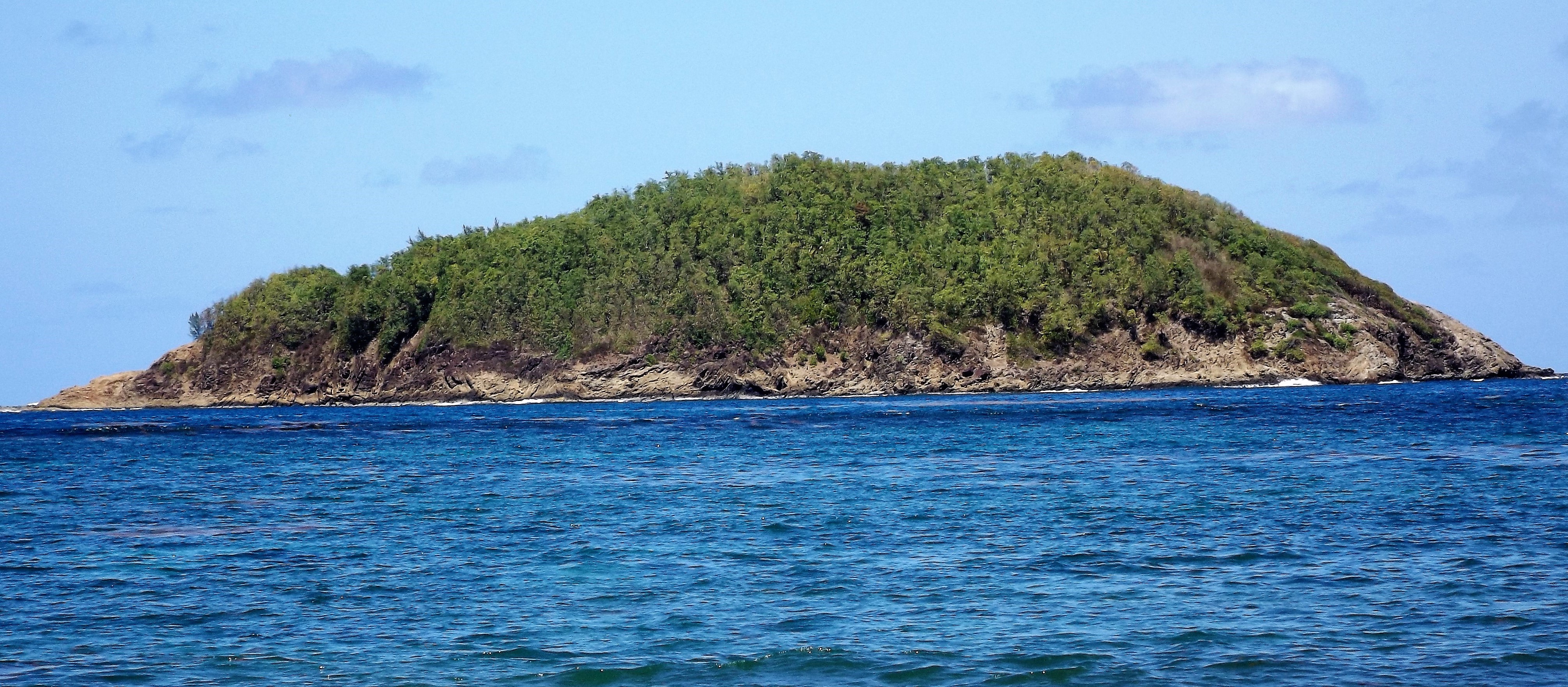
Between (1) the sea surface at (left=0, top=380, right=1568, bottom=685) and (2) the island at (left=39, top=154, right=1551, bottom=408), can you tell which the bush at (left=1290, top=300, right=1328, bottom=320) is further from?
(1) the sea surface at (left=0, top=380, right=1568, bottom=685)

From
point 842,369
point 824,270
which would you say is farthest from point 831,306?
point 842,369

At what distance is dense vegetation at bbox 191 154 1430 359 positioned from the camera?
485 feet

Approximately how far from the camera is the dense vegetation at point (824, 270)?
147750 millimetres

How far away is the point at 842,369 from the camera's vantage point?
14950cm

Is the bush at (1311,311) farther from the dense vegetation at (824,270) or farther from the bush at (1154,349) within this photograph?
the bush at (1154,349)

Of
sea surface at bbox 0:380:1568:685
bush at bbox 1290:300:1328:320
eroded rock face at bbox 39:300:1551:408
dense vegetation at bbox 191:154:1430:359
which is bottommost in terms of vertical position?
sea surface at bbox 0:380:1568:685

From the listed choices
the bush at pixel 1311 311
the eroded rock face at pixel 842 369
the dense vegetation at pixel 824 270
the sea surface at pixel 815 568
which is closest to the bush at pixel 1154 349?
the eroded rock face at pixel 842 369

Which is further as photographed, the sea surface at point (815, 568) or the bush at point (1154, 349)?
the bush at point (1154, 349)

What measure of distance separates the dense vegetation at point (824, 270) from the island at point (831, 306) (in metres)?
0.31

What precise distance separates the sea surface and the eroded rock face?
282ft

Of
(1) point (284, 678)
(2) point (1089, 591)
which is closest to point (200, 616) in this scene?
(1) point (284, 678)

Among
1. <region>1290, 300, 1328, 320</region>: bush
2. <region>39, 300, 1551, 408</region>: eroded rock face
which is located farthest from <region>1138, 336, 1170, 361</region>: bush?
<region>1290, 300, 1328, 320</region>: bush

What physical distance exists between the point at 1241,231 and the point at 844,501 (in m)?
130

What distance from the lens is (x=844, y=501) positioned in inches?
1403
